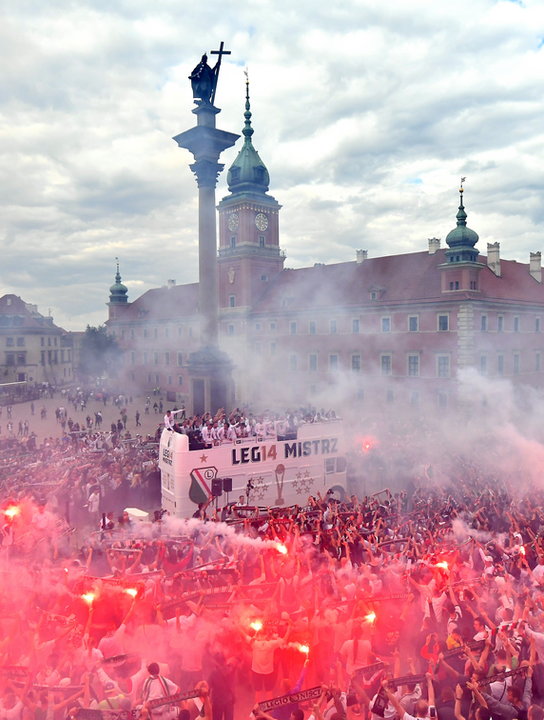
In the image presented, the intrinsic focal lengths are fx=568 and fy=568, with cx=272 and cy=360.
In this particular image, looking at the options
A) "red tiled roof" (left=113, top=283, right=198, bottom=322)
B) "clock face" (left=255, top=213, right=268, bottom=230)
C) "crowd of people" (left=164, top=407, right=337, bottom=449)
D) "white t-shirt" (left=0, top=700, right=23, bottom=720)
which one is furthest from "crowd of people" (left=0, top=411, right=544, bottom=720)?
"red tiled roof" (left=113, top=283, right=198, bottom=322)

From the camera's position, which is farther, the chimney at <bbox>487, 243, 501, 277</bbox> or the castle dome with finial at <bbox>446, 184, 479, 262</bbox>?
the chimney at <bbox>487, 243, 501, 277</bbox>

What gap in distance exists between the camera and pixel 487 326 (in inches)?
1603

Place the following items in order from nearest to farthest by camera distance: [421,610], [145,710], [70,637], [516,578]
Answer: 1. [145,710]
2. [70,637]
3. [421,610]
4. [516,578]

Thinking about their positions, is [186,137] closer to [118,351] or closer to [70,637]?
[70,637]

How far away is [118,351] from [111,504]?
59336mm

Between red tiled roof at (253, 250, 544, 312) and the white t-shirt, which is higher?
red tiled roof at (253, 250, 544, 312)

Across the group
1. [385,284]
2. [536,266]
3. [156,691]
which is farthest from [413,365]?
[156,691]

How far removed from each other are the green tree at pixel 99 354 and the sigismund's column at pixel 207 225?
51408 mm

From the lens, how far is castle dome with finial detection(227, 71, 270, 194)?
2199 inches

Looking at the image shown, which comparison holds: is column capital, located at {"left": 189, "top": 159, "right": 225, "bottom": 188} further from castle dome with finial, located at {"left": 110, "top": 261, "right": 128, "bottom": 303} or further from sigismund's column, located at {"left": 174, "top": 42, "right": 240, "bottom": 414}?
castle dome with finial, located at {"left": 110, "top": 261, "right": 128, "bottom": 303}

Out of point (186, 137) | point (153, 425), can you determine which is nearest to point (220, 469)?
point (186, 137)

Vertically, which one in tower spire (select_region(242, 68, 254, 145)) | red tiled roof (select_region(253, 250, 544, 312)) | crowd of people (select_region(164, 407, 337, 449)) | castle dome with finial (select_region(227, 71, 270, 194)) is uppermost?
tower spire (select_region(242, 68, 254, 145))

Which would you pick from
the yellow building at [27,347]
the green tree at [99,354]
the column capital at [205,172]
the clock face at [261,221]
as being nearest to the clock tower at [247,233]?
the clock face at [261,221]

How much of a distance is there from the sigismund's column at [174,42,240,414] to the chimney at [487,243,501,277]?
2737 cm
